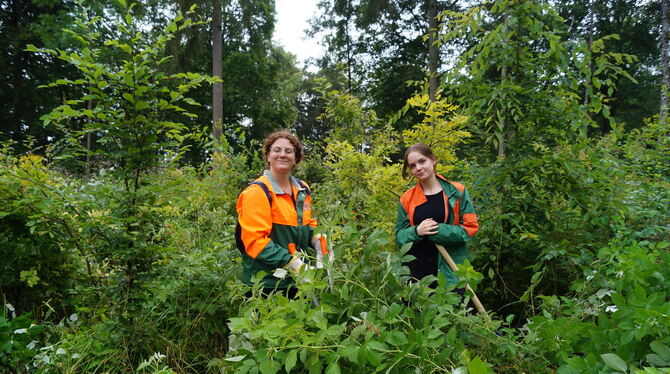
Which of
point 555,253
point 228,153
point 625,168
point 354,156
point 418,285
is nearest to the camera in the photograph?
point 418,285

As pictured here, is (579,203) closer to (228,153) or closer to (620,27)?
(228,153)

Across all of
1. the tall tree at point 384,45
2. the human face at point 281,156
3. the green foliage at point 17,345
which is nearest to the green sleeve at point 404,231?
the human face at point 281,156

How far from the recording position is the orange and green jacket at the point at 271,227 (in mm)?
1923

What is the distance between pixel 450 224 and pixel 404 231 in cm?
32

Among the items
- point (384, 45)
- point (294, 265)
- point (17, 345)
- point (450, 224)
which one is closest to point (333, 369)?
point (294, 265)

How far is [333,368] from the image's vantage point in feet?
3.35

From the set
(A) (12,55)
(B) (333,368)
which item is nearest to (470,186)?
(B) (333,368)

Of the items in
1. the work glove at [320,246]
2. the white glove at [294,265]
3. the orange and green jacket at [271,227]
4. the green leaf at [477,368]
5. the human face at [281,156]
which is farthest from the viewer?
the human face at [281,156]

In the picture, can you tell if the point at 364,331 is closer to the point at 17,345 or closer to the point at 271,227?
the point at 271,227

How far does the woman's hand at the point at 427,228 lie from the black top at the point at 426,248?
125mm

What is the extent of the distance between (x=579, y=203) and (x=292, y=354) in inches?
104

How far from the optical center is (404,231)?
8.23 feet

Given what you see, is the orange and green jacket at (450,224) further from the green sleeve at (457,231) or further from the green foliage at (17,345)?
the green foliage at (17,345)

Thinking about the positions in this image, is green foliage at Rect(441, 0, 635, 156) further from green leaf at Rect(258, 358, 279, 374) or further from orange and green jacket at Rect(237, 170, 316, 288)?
green leaf at Rect(258, 358, 279, 374)
